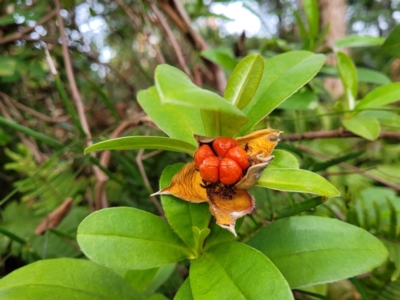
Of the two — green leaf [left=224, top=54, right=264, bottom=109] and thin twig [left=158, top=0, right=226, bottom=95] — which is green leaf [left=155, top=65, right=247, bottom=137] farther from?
thin twig [left=158, top=0, right=226, bottom=95]

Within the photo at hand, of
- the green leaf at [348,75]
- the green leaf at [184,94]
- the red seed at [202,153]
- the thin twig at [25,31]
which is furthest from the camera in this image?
the thin twig at [25,31]

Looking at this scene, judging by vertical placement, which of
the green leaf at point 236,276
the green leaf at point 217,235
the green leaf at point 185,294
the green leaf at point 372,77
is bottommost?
the green leaf at point 372,77

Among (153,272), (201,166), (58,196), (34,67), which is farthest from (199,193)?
(34,67)

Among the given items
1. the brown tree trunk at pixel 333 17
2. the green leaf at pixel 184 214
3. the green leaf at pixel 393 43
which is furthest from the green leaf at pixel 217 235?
the brown tree trunk at pixel 333 17

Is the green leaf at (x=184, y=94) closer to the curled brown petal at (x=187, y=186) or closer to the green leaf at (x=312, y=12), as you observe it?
the curled brown petal at (x=187, y=186)

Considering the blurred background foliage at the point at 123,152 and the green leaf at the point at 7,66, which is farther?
the green leaf at the point at 7,66

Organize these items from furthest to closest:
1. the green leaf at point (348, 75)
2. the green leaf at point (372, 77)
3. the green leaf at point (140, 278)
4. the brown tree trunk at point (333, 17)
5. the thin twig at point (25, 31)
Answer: the brown tree trunk at point (333, 17) → the thin twig at point (25, 31) → the green leaf at point (372, 77) → the green leaf at point (348, 75) → the green leaf at point (140, 278)

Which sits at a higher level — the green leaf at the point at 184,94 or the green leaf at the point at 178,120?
the green leaf at the point at 184,94
